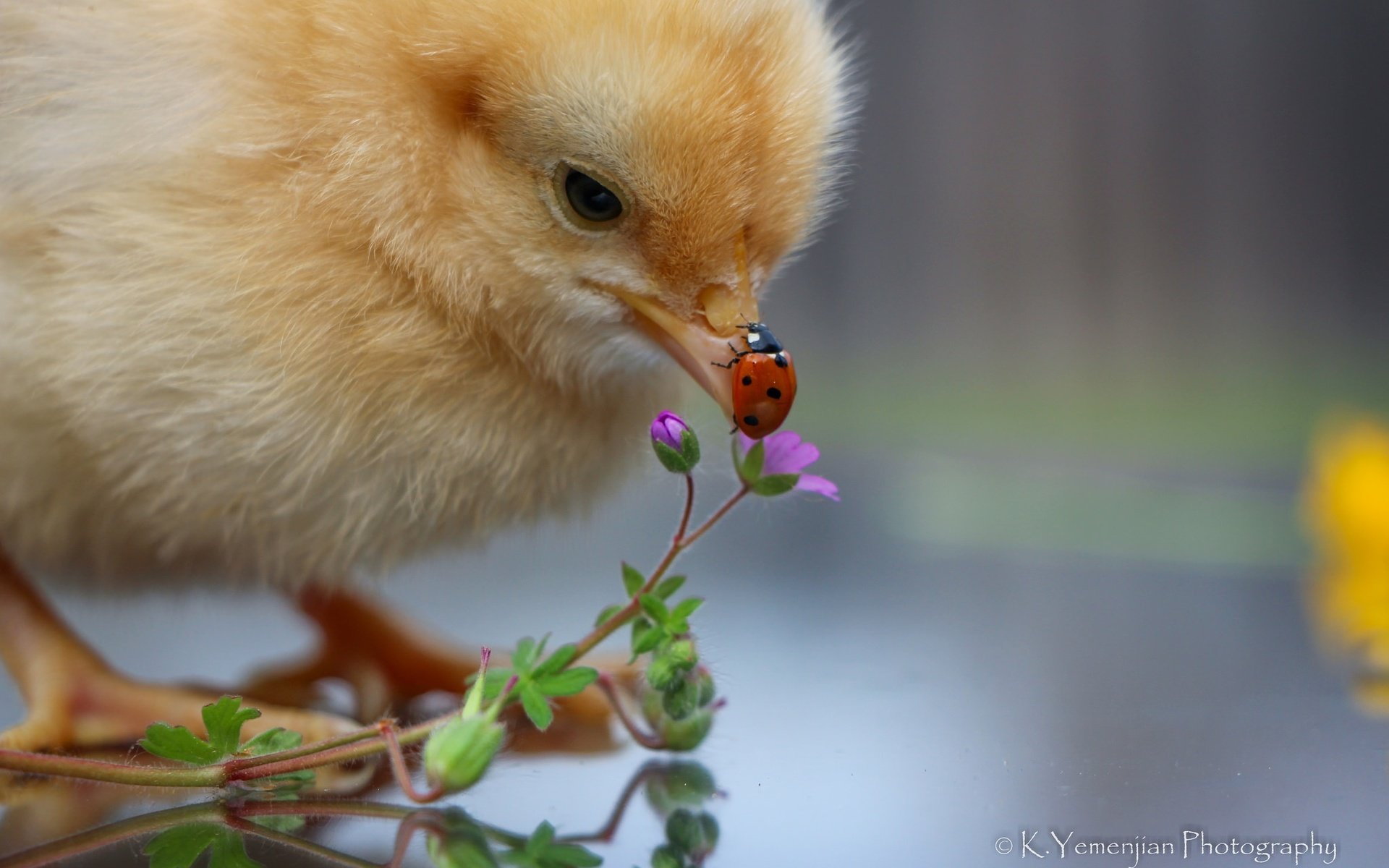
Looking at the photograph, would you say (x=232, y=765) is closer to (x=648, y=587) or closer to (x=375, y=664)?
(x=648, y=587)

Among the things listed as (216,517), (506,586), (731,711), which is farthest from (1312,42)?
(216,517)

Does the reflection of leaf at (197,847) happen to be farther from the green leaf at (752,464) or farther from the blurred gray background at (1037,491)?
the green leaf at (752,464)

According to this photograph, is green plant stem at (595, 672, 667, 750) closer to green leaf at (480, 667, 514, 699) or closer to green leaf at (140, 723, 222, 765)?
green leaf at (480, 667, 514, 699)

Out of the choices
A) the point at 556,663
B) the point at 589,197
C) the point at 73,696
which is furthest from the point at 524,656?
the point at 73,696

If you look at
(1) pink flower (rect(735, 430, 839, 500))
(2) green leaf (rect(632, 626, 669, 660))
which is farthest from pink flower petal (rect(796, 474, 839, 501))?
(2) green leaf (rect(632, 626, 669, 660))

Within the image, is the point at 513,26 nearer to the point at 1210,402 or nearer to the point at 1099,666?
the point at 1099,666

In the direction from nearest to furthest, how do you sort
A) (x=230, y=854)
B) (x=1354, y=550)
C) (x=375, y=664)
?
(x=230, y=854) < (x=375, y=664) < (x=1354, y=550)
